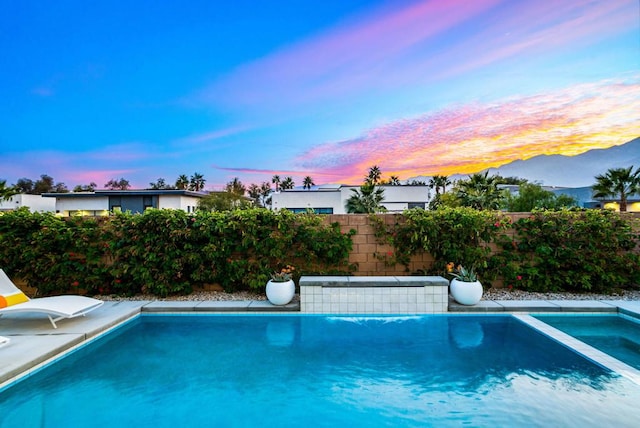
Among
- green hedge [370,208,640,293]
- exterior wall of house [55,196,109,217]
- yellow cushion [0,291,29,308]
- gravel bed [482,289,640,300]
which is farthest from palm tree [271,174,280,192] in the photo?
yellow cushion [0,291,29,308]

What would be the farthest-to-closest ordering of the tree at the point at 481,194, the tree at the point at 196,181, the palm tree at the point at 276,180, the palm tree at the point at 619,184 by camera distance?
the palm tree at the point at 276,180
the tree at the point at 196,181
the palm tree at the point at 619,184
the tree at the point at 481,194

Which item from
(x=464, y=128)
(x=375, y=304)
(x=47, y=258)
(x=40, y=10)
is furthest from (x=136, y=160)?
(x=375, y=304)

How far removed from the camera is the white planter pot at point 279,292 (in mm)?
5621

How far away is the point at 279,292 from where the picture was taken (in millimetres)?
5617

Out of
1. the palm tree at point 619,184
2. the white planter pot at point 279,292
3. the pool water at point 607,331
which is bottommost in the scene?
the pool water at point 607,331

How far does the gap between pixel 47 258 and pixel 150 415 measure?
515 cm

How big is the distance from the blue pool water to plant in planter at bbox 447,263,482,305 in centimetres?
58

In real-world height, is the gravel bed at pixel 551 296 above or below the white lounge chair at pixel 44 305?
below

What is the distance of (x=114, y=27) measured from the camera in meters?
9.41

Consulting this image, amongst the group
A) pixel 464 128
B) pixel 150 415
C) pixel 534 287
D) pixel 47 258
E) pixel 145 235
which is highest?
pixel 464 128

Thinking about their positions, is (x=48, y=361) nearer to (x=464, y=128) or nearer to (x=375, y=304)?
(x=375, y=304)

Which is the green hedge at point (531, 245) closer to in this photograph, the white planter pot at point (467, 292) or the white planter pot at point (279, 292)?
the white planter pot at point (467, 292)

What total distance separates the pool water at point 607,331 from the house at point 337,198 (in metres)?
23.6

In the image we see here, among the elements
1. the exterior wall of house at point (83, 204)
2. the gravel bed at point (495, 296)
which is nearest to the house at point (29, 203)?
the exterior wall of house at point (83, 204)
